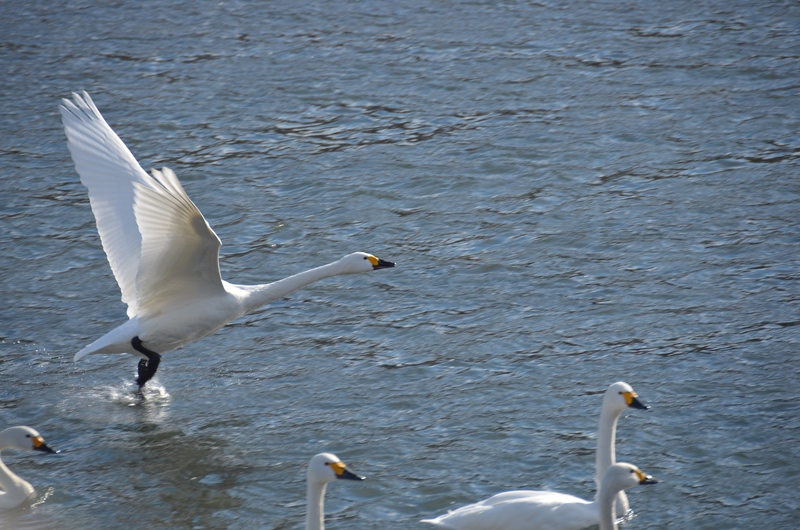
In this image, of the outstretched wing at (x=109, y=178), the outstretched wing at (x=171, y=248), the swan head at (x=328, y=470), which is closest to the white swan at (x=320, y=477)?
the swan head at (x=328, y=470)

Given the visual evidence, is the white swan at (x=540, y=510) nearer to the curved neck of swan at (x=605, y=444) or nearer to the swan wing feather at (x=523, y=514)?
the swan wing feather at (x=523, y=514)

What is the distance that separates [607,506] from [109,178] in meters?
4.69

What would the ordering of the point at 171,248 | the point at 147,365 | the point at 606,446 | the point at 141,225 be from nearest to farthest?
the point at 606,446 < the point at 141,225 < the point at 171,248 < the point at 147,365

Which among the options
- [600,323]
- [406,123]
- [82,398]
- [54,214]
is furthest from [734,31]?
[82,398]

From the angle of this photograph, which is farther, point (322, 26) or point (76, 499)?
point (322, 26)

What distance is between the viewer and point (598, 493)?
19.9 ft

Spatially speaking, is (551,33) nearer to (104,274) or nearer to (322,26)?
(322,26)

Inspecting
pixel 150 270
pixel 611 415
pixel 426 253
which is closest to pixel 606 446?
pixel 611 415

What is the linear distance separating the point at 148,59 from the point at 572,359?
9.00 metres

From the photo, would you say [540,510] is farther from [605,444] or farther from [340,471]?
[340,471]

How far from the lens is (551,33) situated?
50.1ft

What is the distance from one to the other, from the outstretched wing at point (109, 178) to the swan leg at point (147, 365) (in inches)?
22.3

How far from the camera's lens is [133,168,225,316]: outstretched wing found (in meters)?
7.11

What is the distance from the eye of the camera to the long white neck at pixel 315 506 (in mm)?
6078
